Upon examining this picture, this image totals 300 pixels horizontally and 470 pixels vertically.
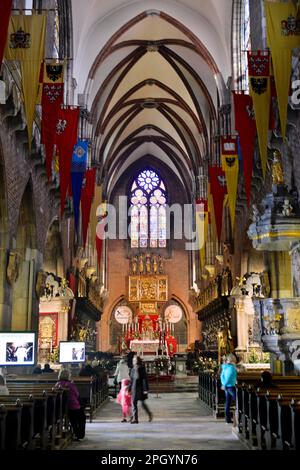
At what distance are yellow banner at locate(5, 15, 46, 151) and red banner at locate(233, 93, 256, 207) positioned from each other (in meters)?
6.54

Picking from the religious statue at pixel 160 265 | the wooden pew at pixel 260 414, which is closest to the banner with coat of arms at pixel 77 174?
the wooden pew at pixel 260 414

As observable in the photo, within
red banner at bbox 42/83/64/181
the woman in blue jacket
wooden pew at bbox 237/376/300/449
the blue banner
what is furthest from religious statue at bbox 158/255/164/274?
wooden pew at bbox 237/376/300/449

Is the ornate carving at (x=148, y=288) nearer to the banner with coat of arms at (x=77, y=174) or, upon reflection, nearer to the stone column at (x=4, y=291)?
the banner with coat of arms at (x=77, y=174)

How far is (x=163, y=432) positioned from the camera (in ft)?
35.2

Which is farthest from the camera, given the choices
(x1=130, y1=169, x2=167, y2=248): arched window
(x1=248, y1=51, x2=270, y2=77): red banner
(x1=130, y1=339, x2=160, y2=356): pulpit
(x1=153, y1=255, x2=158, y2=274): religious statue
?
(x1=130, y1=169, x2=167, y2=248): arched window

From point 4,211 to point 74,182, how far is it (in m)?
6.75

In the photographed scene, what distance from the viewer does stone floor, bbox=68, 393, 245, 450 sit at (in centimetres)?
913

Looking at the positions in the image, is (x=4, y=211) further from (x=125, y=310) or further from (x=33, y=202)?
(x=125, y=310)

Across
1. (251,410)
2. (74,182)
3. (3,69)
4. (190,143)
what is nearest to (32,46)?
(3,69)

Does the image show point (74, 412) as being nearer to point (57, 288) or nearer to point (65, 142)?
point (65, 142)

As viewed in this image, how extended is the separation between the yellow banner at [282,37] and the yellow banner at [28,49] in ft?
18.0

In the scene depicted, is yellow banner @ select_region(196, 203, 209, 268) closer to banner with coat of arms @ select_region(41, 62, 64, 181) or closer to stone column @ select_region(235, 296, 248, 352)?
stone column @ select_region(235, 296, 248, 352)

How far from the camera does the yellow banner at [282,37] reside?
12.9 meters

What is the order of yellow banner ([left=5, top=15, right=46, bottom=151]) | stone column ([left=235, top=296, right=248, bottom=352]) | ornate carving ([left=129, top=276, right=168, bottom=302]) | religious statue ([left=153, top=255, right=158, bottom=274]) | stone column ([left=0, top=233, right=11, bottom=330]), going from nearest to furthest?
yellow banner ([left=5, top=15, right=46, bottom=151])
stone column ([left=0, top=233, right=11, bottom=330])
stone column ([left=235, top=296, right=248, bottom=352])
ornate carving ([left=129, top=276, right=168, bottom=302])
religious statue ([left=153, top=255, right=158, bottom=274])
